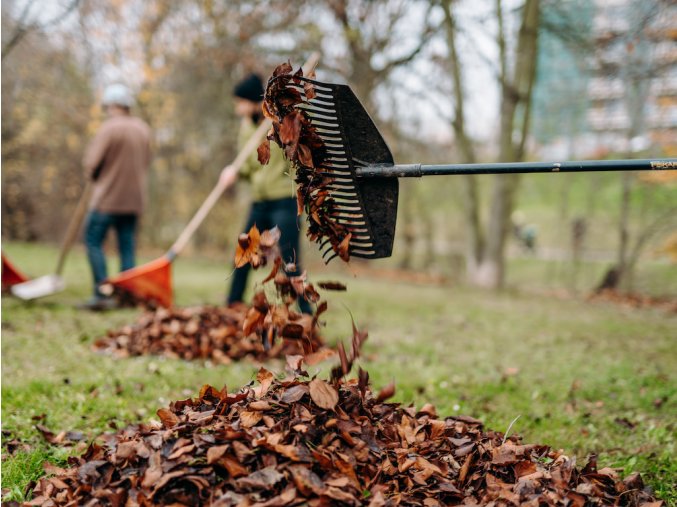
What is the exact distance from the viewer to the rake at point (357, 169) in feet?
7.86

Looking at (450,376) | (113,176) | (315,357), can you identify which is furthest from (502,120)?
(315,357)

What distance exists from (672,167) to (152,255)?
14.4 m

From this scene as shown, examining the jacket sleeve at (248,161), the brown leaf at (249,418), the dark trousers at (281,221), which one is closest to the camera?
the brown leaf at (249,418)

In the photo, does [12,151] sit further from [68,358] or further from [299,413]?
[299,413]

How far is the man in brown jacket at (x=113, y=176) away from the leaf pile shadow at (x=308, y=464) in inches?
160

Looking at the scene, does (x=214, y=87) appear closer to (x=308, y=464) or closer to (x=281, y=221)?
(x=281, y=221)

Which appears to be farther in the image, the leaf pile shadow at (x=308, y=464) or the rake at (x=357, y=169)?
the rake at (x=357, y=169)

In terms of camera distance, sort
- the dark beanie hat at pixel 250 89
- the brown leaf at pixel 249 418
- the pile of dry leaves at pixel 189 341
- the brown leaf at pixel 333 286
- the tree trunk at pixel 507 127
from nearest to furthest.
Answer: the brown leaf at pixel 249 418
the brown leaf at pixel 333 286
the pile of dry leaves at pixel 189 341
the dark beanie hat at pixel 250 89
the tree trunk at pixel 507 127

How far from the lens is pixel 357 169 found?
2.44 meters

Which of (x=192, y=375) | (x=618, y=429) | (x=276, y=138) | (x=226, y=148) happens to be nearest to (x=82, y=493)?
(x=276, y=138)

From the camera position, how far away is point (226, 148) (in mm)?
14594

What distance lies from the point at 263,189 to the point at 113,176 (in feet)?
6.33

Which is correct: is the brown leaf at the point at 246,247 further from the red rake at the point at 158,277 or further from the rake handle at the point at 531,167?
the red rake at the point at 158,277

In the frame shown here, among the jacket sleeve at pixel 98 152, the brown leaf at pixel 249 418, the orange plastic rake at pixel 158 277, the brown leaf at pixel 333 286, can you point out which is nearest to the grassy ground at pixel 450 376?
the orange plastic rake at pixel 158 277
